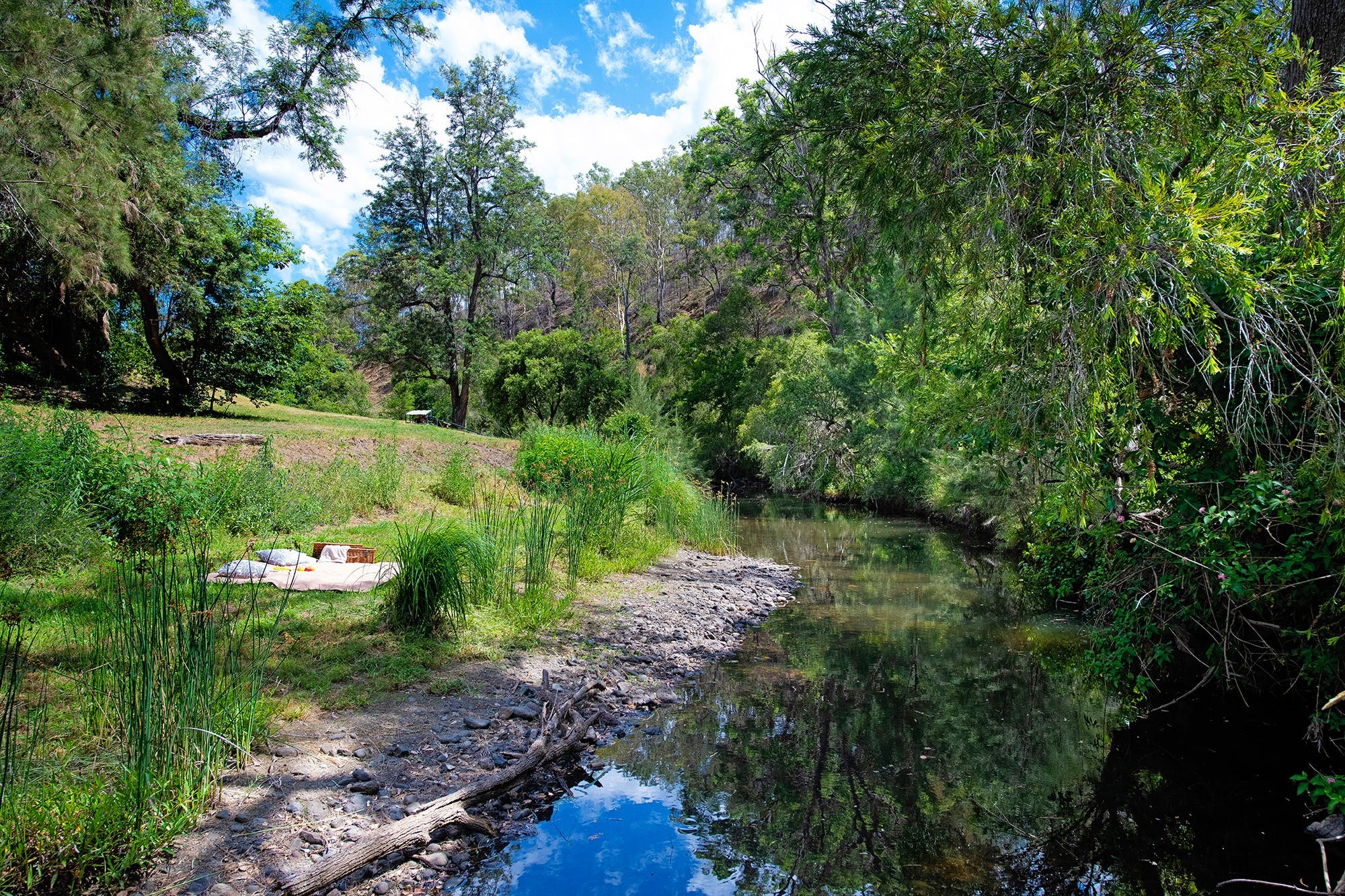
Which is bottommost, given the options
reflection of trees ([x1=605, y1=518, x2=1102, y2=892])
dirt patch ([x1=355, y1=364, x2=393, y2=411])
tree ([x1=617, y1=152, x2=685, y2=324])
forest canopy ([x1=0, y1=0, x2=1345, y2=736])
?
reflection of trees ([x1=605, y1=518, x2=1102, y2=892])

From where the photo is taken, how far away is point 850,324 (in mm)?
23234

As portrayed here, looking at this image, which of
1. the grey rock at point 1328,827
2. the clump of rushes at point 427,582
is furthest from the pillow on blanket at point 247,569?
the grey rock at point 1328,827

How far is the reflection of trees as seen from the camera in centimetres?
383

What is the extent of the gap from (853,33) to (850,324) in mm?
18383

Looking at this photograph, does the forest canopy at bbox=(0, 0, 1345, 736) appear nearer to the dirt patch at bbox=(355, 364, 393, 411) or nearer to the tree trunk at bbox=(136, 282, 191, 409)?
the tree trunk at bbox=(136, 282, 191, 409)

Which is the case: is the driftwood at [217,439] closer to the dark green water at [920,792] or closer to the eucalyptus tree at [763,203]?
the dark green water at [920,792]

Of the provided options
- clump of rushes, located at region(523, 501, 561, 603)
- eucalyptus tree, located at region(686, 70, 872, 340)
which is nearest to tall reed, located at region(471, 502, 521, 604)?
clump of rushes, located at region(523, 501, 561, 603)

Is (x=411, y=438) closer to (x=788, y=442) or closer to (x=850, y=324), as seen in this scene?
(x=788, y=442)

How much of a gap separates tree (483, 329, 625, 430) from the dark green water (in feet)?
84.0

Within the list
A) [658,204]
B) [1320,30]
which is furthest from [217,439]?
[658,204]

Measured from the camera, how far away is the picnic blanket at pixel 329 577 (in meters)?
6.52

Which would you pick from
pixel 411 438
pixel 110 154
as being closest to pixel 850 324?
pixel 411 438

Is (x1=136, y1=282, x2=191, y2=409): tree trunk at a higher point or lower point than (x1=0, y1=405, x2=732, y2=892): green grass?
higher

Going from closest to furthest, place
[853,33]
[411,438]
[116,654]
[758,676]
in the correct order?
[116,654] < [853,33] < [758,676] < [411,438]
